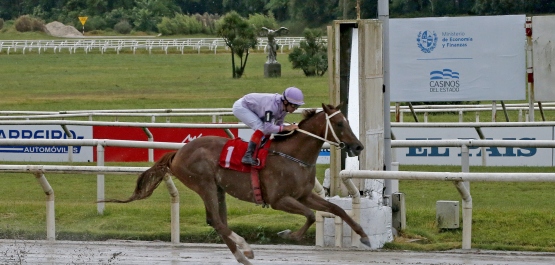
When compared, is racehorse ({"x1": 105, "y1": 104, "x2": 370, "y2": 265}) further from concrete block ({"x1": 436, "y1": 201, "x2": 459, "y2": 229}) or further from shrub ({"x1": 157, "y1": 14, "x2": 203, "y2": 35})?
shrub ({"x1": 157, "y1": 14, "x2": 203, "y2": 35})

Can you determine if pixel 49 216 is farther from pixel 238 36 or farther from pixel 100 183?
pixel 238 36

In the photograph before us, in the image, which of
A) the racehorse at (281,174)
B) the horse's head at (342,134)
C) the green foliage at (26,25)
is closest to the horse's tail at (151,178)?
the racehorse at (281,174)

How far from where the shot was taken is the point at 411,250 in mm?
7461

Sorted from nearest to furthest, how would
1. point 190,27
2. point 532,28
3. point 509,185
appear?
point 509,185
point 532,28
point 190,27

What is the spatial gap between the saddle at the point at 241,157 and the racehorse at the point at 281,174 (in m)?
0.04

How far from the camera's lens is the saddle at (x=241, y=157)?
692 centimetres

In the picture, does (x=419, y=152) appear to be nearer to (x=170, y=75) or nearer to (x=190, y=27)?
(x=170, y=75)

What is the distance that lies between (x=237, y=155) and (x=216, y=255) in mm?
834

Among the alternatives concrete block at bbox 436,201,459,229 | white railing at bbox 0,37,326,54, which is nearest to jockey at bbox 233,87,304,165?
concrete block at bbox 436,201,459,229

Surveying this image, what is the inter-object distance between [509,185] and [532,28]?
351 centimetres

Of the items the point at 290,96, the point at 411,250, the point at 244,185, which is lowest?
the point at 411,250

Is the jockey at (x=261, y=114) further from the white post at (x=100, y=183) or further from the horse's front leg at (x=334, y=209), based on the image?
the white post at (x=100, y=183)

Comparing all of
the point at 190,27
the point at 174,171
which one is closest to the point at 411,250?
the point at 174,171

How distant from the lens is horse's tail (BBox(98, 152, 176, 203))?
7332 mm
